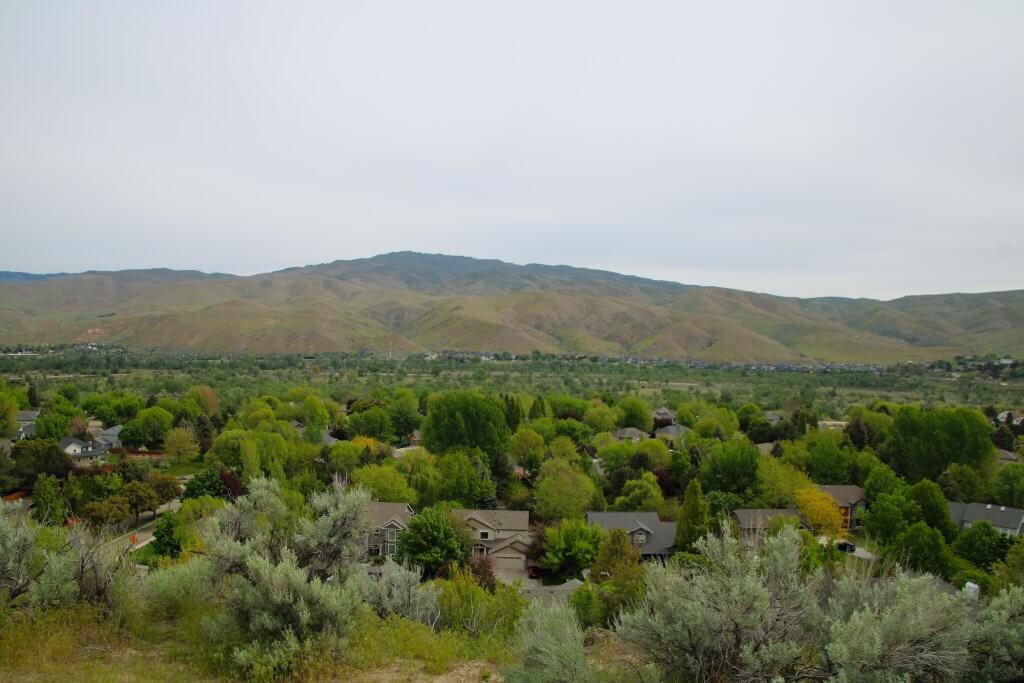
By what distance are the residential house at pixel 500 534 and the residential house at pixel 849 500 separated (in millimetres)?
14210

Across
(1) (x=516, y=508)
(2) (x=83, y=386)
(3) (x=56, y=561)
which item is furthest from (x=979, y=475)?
(2) (x=83, y=386)

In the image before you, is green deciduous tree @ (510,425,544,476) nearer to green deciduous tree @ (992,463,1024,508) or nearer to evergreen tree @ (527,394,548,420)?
evergreen tree @ (527,394,548,420)

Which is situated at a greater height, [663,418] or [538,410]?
[538,410]

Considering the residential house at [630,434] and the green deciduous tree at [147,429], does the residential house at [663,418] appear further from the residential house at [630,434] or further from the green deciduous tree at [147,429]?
the green deciduous tree at [147,429]

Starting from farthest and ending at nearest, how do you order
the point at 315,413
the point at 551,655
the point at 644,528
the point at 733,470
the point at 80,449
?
the point at 315,413 < the point at 80,449 < the point at 733,470 < the point at 644,528 < the point at 551,655

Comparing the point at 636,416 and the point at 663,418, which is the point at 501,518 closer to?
the point at 636,416

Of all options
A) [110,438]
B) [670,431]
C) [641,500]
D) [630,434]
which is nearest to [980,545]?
[641,500]

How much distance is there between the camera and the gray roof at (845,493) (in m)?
29.2

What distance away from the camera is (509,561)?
23.5 meters

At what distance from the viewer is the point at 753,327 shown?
19612 centimetres

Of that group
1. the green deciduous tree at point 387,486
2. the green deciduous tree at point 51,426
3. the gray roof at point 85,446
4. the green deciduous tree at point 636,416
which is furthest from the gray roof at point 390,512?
the green deciduous tree at point 51,426

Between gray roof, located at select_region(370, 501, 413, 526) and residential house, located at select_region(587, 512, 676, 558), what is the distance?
740 cm

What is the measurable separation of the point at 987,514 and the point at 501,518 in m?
20.1

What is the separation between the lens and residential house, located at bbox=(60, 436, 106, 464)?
38344mm
